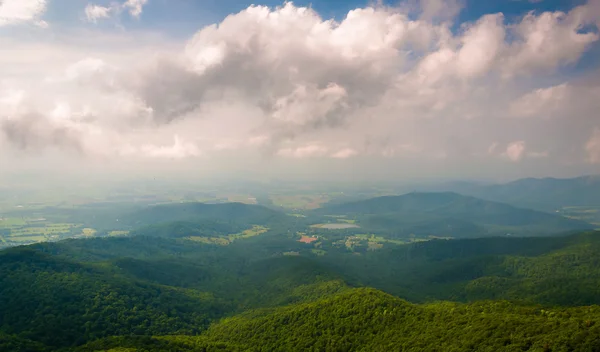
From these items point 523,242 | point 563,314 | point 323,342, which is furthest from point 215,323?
point 523,242

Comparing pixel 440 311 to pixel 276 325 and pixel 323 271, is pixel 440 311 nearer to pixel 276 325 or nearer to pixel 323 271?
pixel 276 325

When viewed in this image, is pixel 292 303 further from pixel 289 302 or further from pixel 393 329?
pixel 393 329

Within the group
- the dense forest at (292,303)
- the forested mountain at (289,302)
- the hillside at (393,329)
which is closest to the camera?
the hillside at (393,329)

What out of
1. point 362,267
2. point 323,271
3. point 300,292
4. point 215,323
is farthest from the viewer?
point 362,267

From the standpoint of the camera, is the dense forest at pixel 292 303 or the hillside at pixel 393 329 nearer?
the hillside at pixel 393 329

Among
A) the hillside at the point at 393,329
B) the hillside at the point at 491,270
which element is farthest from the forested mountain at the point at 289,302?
the hillside at the point at 491,270

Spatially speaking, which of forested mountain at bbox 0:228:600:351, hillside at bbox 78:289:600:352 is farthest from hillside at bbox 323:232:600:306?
hillside at bbox 78:289:600:352

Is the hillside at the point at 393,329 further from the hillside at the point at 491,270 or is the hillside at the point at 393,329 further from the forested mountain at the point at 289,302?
the hillside at the point at 491,270
